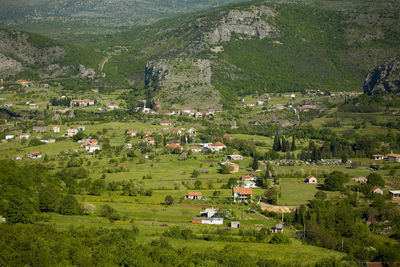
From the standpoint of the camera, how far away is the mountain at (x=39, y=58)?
144 meters

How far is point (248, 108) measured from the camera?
114500 mm

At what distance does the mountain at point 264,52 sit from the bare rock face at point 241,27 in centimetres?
32

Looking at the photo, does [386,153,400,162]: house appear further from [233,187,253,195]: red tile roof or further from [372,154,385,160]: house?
[233,187,253,195]: red tile roof

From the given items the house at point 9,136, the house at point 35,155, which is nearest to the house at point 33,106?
the house at point 9,136

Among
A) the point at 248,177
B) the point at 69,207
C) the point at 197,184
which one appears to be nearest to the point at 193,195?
the point at 197,184

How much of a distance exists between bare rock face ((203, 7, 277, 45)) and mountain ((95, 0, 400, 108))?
32 centimetres

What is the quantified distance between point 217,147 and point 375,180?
27803 millimetres

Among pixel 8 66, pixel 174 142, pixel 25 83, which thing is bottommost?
pixel 174 142

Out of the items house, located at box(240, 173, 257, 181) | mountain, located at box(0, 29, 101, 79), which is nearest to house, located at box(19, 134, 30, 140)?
house, located at box(240, 173, 257, 181)

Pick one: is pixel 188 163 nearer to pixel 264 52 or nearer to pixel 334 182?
pixel 334 182

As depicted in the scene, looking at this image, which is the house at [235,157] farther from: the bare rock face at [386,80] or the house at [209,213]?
the bare rock face at [386,80]

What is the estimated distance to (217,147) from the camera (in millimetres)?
80750

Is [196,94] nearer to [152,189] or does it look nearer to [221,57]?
[221,57]

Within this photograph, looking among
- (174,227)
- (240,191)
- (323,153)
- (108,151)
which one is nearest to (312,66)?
(323,153)
